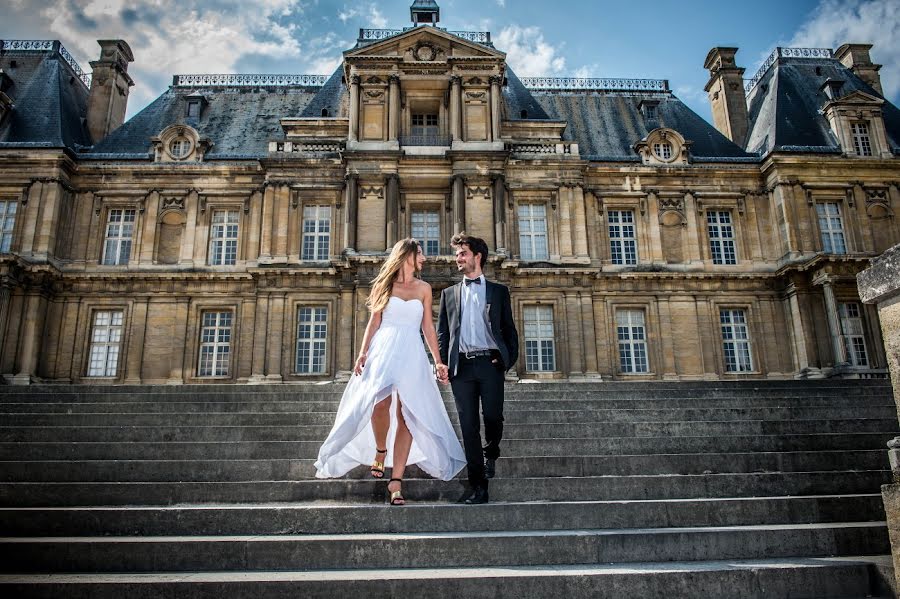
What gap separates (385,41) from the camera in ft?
77.4

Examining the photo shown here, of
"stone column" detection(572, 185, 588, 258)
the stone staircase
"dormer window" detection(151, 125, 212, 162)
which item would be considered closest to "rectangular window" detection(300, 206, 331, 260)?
"dormer window" detection(151, 125, 212, 162)

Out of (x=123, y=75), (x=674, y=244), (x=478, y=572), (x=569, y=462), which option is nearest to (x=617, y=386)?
(x=569, y=462)

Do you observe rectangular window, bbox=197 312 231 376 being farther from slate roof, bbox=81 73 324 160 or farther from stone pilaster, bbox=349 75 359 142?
stone pilaster, bbox=349 75 359 142

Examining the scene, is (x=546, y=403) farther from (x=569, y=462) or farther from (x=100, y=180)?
(x=100, y=180)

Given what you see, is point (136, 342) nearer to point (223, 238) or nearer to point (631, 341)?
point (223, 238)

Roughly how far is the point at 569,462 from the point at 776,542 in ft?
7.30

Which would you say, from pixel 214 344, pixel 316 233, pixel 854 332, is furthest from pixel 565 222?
pixel 214 344

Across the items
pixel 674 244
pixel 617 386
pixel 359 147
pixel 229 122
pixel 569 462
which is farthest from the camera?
pixel 229 122

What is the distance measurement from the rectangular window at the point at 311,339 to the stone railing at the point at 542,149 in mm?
9076

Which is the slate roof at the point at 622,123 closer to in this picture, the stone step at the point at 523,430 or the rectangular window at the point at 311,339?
the rectangular window at the point at 311,339

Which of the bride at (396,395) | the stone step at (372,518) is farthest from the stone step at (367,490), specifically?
the stone step at (372,518)

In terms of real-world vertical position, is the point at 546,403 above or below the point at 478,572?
above

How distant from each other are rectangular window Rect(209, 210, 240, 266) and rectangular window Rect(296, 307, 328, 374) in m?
3.78

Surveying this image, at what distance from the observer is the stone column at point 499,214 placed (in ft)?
70.4
